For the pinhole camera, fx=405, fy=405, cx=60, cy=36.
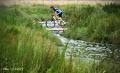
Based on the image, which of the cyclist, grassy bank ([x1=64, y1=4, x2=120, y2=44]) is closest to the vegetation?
the cyclist

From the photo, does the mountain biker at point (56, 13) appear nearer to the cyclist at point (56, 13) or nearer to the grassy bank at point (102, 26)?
the cyclist at point (56, 13)

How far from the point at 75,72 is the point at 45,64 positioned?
0.95 feet

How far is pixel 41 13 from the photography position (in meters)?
4.77

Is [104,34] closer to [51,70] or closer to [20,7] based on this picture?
[20,7]

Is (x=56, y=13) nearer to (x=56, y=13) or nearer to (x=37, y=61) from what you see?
(x=56, y=13)

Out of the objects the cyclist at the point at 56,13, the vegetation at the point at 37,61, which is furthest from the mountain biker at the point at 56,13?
the vegetation at the point at 37,61

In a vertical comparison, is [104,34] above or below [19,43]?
below

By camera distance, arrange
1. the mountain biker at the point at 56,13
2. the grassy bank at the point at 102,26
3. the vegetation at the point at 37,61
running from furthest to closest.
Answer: the grassy bank at the point at 102,26 < the mountain biker at the point at 56,13 < the vegetation at the point at 37,61

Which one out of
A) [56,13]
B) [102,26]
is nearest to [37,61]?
[56,13]

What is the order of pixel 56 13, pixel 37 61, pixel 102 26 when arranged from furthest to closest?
1. pixel 102 26
2. pixel 56 13
3. pixel 37 61

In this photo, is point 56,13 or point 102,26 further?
point 102,26

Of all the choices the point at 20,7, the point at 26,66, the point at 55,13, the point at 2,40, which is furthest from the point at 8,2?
the point at 26,66

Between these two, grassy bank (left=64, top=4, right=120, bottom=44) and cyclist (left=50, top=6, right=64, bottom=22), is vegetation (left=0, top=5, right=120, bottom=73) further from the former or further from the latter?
grassy bank (left=64, top=4, right=120, bottom=44)

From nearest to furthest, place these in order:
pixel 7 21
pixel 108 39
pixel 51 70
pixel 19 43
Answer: pixel 51 70 → pixel 19 43 → pixel 7 21 → pixel 108 39
